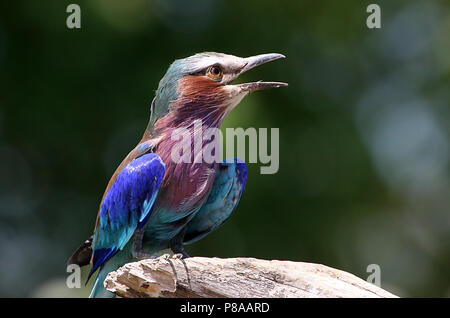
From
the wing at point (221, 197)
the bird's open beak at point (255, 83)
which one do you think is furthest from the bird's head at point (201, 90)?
the wing at point (221, 197)

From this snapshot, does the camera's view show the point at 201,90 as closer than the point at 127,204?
No

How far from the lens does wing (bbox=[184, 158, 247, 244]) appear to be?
5.60 m

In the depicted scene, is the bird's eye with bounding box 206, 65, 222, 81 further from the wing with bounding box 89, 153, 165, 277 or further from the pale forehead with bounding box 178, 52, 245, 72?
the wing with bounding box 89, 153, 165, 277

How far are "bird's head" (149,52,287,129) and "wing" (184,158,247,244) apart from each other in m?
0.40

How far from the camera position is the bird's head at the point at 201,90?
5477 mm

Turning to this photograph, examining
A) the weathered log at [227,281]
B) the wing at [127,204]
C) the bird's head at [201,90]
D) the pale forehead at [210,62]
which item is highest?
the pale forehead at [210,62]

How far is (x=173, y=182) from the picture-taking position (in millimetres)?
5219

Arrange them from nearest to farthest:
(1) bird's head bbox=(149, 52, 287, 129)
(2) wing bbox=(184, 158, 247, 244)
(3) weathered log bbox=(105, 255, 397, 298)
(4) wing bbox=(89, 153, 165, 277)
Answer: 1. (3) weathered log bbox=(105, 255, 397, 298)
2. (4) wing bbox=(89, 153, 165, 277)
3. (1) bird's head bbox=(149, 52, 287, 129)
4. (2) wing bbox=(184, 158, 247, 244)

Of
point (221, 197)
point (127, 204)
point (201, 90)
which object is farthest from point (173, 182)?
point (201, 90)

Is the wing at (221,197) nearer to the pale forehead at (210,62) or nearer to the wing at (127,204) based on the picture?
the wing at (127,204)

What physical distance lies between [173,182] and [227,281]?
986mm

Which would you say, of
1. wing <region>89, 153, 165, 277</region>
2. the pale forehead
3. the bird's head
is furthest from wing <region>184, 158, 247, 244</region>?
the pale forehead

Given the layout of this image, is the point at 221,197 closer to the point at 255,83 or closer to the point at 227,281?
the point at 255,83

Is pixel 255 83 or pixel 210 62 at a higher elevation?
pixel 210 62
